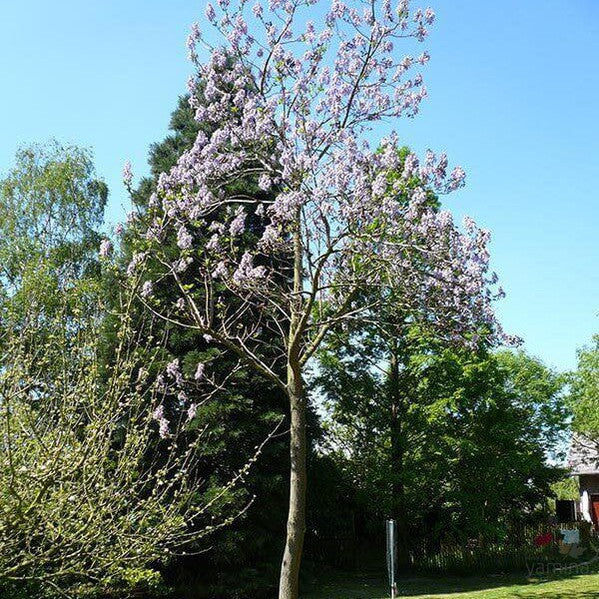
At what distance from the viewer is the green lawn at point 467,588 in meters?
13.2

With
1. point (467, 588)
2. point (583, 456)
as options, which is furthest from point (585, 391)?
point (467, 588)

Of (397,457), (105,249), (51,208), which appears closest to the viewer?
(105,249)

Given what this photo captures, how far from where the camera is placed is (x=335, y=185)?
9664 millimetres

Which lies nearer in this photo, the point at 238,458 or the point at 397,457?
the point at 238,458

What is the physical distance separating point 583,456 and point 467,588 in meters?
17.7

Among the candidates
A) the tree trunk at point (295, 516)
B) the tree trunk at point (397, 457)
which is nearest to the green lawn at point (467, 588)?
the tree trunk at point (397, 457)

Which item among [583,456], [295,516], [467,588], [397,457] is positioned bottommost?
[467,588]

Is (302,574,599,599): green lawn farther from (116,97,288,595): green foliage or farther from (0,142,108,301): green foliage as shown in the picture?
(0,142,108,301): green foliage

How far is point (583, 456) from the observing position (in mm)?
31578

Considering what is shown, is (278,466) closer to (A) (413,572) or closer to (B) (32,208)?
(A) (413,572)

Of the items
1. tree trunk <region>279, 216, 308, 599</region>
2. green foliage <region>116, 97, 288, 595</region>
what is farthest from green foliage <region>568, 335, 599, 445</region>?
tree trunk <region>279, 216, 308, 599</region>

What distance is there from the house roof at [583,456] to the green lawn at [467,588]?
579 inches

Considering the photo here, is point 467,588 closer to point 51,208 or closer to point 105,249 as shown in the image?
point 105,249

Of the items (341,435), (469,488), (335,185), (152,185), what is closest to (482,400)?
(469,488)
